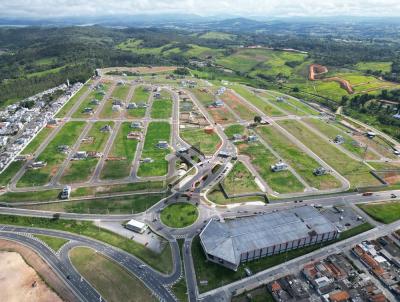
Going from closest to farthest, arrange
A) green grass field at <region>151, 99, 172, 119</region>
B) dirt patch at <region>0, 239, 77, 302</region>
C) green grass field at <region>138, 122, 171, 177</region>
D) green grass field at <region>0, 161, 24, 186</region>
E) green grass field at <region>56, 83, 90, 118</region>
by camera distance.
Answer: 1. dirt patch at <region>0, 239, 77, 302</region>
2. green grass field at <region>0, 161, 24, 186</region>
3. green grass field at <region>138, 122, 171, 177</region>
4. green grass field at <region>56, 83, 90, 118</region>
5. green grass field at <region>151, 99, 172, 119</region>

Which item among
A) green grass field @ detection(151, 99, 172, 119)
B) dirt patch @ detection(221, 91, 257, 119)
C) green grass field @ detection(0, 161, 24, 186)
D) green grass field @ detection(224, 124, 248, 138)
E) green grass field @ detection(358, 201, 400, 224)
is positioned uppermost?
green grass field @ detection(358, 201, 400, 224)

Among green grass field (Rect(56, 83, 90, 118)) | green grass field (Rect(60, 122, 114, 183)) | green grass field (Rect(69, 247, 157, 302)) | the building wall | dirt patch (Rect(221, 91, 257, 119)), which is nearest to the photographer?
green grass field (Rect(69, 247, 157, 302))

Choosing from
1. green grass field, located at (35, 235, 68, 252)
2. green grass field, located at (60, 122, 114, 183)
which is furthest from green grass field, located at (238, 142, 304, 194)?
green grass field, located at (35, 235, 68, 252)

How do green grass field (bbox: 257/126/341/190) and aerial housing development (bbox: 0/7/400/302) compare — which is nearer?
aerial housing development (bbox: 0/7/400/302)

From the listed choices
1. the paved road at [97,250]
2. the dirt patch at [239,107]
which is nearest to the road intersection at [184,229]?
the paved road at [97,250]

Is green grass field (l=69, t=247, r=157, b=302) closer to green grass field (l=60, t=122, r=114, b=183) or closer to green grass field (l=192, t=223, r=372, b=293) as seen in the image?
green grass field (l=192, t=223, r=372, b=293)

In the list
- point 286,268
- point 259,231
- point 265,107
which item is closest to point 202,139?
point 265,107

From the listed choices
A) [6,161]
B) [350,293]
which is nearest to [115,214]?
[6,161]
